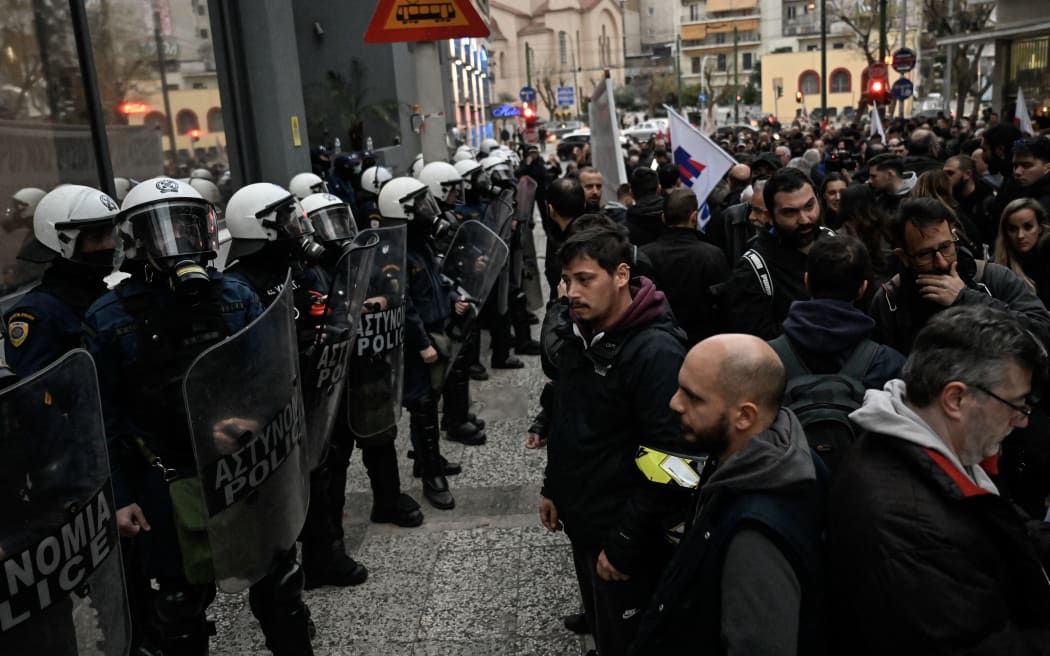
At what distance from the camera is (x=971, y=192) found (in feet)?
21.7

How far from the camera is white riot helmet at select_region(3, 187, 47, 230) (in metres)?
6.06

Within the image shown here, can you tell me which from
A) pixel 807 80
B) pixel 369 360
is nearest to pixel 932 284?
pixel 369 360

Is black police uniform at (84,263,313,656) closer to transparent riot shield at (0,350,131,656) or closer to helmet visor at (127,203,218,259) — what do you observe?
helmet visor at (127,203,218,259)

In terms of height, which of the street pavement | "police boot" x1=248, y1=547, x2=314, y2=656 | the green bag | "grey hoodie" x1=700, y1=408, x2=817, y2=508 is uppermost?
"grey hoodie" x1=700, y1=408, x2=817, y2=508

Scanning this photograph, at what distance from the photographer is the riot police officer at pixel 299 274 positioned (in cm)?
415

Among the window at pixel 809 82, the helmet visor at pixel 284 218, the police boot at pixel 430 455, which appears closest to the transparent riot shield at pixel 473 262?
the police boot at pixel 430 455

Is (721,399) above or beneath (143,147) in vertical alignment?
beneath

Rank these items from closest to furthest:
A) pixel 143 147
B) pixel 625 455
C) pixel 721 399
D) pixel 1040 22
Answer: pixel 721 399, pixel 625 455, pixel 143 147, pixel 1040 22

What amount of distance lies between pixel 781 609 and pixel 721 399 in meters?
0.48

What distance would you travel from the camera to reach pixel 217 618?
439cm

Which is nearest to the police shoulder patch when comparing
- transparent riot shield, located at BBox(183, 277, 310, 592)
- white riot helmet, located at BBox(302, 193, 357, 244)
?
transparent riot shield, located at BBox(183, 277, 310, 592)

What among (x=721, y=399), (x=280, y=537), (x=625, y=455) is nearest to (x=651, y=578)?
(x=625, y=455)

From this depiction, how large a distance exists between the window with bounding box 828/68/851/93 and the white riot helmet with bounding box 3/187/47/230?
242 feet

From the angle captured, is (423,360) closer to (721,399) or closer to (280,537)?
(280,537)
